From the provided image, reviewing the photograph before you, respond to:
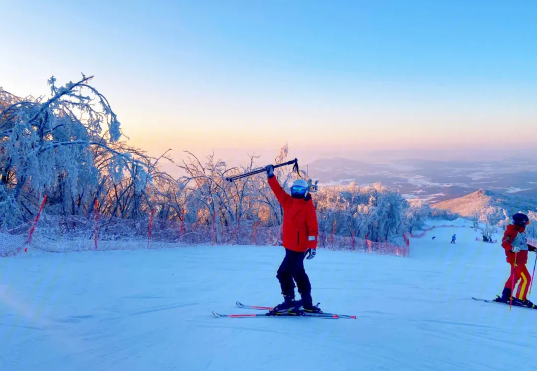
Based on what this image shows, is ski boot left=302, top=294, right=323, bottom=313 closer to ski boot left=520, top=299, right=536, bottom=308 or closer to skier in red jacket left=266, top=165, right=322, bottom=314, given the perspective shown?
skier in red jacket left=266, top=165, right=322, bottom=314

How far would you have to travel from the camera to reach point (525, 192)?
331 ft

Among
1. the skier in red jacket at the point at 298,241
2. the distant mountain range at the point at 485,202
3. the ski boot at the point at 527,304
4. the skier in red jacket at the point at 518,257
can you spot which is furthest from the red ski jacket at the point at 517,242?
the distant mountain range at the point at 485,202

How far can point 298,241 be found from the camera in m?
5.41

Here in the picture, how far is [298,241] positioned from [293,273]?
0.53 metres

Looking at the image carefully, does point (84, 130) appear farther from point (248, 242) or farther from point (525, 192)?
point (525, 192)

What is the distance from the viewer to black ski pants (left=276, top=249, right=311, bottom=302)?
549 cm

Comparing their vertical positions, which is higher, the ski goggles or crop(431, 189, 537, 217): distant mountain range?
the ski goggles

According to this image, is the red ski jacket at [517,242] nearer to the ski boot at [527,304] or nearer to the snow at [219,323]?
the ski boot at [527,304]

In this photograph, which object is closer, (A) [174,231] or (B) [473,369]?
(B) [473,369]

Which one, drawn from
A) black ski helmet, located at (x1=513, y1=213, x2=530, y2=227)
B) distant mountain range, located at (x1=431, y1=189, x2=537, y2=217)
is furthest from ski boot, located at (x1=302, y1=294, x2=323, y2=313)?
distant mountain range, located at (x1=431, y1=189, x2=537, y2=217)

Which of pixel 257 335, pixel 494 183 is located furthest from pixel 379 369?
pixel 494 183

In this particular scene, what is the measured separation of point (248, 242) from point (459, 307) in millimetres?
11102

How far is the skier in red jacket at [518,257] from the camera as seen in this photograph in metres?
7.20

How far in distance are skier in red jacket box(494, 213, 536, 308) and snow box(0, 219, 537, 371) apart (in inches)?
21.4
